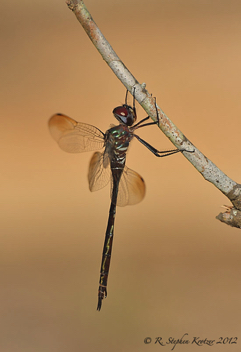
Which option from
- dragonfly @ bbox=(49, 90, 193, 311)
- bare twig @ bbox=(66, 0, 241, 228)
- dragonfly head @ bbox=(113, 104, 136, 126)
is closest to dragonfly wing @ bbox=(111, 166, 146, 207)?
dragonfly @ bbox=(49, 90, 193, 311)

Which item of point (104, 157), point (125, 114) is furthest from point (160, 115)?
point (104, 157)

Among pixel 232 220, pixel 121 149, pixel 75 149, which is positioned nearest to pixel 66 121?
pixel 75 149

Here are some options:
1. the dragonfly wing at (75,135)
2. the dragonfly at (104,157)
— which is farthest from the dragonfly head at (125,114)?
the dragonfly wing at (75,135)

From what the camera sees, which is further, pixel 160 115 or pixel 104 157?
pixel 104 157

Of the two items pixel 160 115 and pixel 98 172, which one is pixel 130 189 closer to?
pixel 98 172

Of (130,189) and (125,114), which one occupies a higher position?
(125,114)

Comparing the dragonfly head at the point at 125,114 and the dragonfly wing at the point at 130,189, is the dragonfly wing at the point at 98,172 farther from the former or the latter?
the dragonfly head at the point at 125,114
